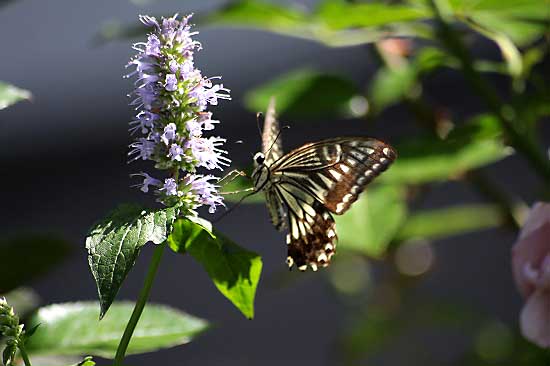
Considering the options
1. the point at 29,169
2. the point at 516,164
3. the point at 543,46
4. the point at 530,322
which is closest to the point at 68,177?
the point at 29,169

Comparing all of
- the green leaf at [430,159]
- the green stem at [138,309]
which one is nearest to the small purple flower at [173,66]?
the green stem at [138,309]

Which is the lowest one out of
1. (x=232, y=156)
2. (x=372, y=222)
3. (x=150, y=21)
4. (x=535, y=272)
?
(x=535, y=272)

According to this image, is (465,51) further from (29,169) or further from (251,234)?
(29,169)

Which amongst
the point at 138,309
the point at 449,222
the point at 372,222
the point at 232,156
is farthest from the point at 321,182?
the point at 232,156

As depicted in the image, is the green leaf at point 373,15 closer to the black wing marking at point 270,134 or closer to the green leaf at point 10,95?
the black wing marking at point 270,134

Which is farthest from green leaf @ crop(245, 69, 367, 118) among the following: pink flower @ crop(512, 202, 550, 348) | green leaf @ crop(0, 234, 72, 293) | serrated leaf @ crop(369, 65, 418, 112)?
pink flower @ crop(512, 202, 550, 348)

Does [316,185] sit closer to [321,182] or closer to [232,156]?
[321,182]

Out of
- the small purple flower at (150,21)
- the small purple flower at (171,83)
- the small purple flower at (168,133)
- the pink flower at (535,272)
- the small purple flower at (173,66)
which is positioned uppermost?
the small purple flower at (150,21)
